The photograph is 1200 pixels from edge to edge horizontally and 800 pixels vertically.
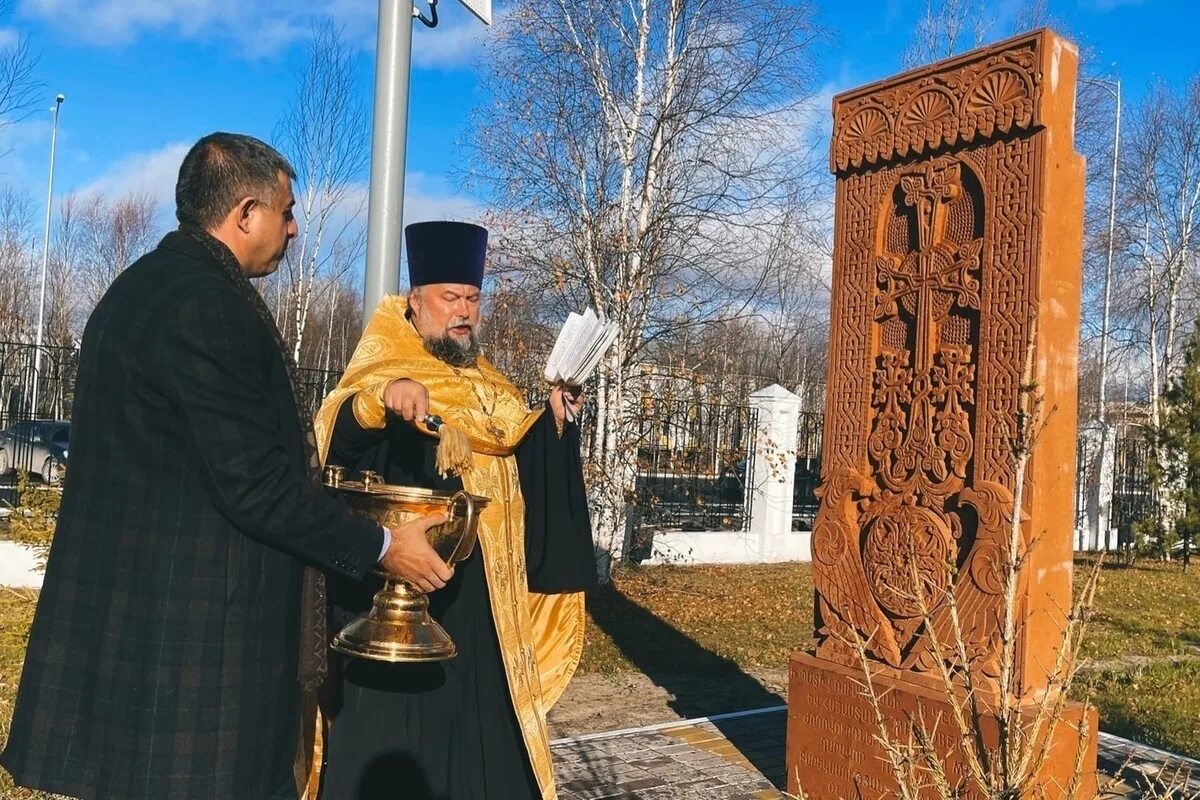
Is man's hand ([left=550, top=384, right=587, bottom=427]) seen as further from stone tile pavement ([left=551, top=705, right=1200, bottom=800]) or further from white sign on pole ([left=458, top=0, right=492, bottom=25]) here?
white sign on pole ([left=458, top=0, right=492, bottom=25])

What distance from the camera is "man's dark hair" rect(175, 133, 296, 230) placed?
2.32 m

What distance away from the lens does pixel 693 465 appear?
40.2ft

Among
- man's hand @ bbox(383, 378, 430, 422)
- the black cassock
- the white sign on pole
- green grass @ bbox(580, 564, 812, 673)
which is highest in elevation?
the white sign on pole

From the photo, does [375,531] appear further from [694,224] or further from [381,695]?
[694,224]

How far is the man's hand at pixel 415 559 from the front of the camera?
2480mm

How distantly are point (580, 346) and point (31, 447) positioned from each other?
941 cm

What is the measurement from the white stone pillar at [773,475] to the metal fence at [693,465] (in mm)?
115

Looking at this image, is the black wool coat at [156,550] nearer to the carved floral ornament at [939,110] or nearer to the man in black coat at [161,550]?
the man in black coat at [161,550]

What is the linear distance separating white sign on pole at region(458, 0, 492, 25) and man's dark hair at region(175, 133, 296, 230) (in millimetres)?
2889

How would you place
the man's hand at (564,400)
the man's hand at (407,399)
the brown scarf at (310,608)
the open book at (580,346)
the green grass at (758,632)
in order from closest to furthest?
the brown scarf at (310,608) → the man's hand at (407,399) → the open book at (580,346) → the man's hand at (564,400) → the green grass at (758,632)

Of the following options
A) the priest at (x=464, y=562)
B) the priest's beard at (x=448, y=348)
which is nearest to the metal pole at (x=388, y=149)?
the priest at (x=464, y=562)

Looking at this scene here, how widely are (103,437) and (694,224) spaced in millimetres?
9011

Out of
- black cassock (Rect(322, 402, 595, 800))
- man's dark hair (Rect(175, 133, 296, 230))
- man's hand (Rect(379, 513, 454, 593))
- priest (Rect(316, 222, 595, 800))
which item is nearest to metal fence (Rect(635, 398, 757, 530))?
priest (Rect(316, 222, 595, 800))

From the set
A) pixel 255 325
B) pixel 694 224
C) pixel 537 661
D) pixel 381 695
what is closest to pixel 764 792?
pixel 537 661
